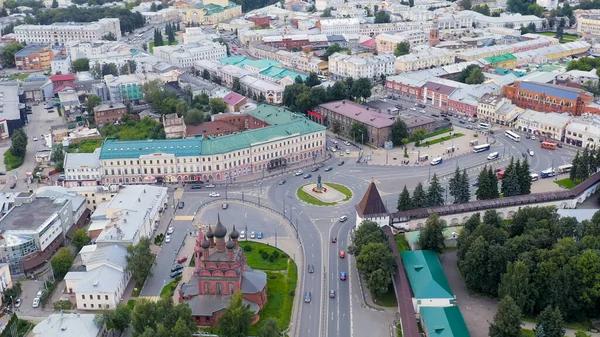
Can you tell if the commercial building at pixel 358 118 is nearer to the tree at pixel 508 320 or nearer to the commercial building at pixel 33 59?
the tree at pixel 508 320

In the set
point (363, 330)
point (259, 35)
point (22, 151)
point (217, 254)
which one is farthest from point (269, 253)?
point (259, 35)

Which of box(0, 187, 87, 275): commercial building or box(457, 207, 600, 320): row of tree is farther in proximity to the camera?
box(0, 187, 87, 275): commercial building

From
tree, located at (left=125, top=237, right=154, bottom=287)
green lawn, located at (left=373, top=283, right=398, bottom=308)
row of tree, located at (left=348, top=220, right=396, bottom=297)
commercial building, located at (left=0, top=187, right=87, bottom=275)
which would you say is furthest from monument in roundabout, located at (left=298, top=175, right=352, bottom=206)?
commercial building, located at (left=0, top=187, right=87, bottom=275)

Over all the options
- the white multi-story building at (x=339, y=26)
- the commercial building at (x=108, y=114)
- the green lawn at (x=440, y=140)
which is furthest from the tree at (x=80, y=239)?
the white multi-story building at (x=339, y=26)

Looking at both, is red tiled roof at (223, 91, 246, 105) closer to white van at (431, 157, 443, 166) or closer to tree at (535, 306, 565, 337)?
white van at (431, 157, 443, 166)

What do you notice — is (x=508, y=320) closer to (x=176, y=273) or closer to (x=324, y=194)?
(x=176, y=273)

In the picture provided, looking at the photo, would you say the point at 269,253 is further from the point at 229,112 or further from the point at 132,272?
the point at 229,112
